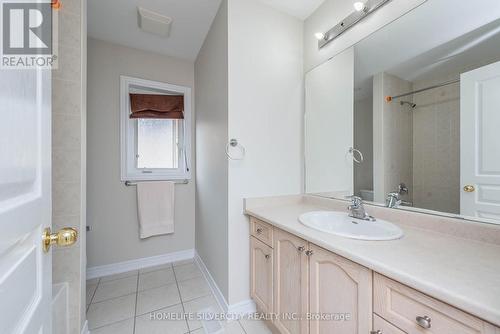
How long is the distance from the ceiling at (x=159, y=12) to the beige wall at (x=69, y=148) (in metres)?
0.63

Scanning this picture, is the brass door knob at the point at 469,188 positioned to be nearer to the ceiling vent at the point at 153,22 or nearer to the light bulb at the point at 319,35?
the light bulb at the point at 319,35

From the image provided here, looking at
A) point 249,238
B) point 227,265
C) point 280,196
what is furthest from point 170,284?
point 280,196

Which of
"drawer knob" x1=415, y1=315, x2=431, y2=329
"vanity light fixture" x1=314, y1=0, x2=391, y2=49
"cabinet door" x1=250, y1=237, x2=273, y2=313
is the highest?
"vanity light fixture" x1=314, y1=0, x2=391, y2=49

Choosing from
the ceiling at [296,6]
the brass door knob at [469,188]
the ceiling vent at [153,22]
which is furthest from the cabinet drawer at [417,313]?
the ceiling vent at [153,22]

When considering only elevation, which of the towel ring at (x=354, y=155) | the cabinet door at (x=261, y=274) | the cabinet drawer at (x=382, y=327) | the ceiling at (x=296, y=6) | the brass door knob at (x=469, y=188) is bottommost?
the cabinet door at (x=261, y=274)

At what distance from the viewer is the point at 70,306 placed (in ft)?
4.01

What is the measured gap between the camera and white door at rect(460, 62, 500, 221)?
858 mm

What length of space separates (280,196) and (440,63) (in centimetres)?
123

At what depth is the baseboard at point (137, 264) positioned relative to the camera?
208 centimetres

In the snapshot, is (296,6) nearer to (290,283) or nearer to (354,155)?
(354,155)

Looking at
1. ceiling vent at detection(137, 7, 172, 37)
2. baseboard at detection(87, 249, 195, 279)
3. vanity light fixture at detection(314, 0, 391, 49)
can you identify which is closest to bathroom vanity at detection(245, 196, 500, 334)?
vanity light fixture at detection(314, 0, 391, 49)

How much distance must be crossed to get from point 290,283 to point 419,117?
1144 millimetres

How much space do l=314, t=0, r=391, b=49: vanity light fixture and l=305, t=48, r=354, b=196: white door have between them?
15cm

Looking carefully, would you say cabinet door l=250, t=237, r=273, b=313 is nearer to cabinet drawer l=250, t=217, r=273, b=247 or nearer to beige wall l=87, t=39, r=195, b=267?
cabinet drawer l=250, t=217, r=273, b=247
